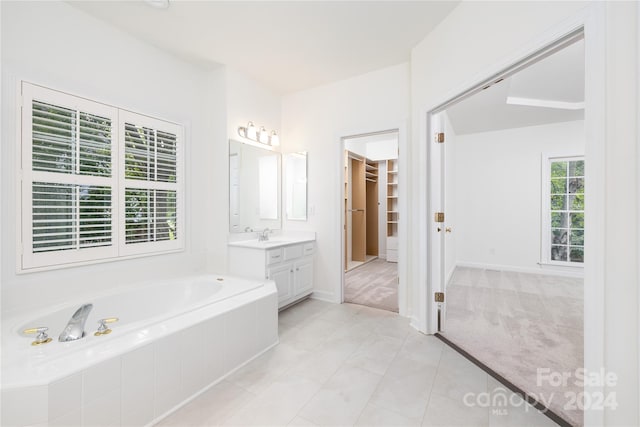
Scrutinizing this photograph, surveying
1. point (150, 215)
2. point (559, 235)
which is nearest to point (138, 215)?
point (150, 215)

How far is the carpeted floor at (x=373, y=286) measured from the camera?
134 inches

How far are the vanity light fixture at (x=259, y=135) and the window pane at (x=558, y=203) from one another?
15.8ft

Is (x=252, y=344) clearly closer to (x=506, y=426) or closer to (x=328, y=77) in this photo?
(x=506, y=426)

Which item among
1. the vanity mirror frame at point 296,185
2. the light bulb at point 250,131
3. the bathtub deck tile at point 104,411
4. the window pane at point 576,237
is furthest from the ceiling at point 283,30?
the window pane at point 576,237

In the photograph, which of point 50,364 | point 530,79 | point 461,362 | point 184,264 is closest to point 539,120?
point 530,79

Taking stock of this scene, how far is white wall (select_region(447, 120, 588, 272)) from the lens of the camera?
4.77 metres

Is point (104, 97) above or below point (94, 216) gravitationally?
above

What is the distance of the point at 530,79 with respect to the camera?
10.5 feet

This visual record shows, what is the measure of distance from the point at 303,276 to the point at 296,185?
1217 millimetres

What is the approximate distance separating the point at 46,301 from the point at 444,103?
345 cm

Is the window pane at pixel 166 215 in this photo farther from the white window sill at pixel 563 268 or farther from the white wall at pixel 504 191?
the white window sill at pixel 563 268

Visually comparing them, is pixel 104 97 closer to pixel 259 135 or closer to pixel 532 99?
pixel 259 135

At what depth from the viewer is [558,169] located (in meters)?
4.74

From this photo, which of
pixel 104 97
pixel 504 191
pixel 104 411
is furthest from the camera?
pixel 504 191
